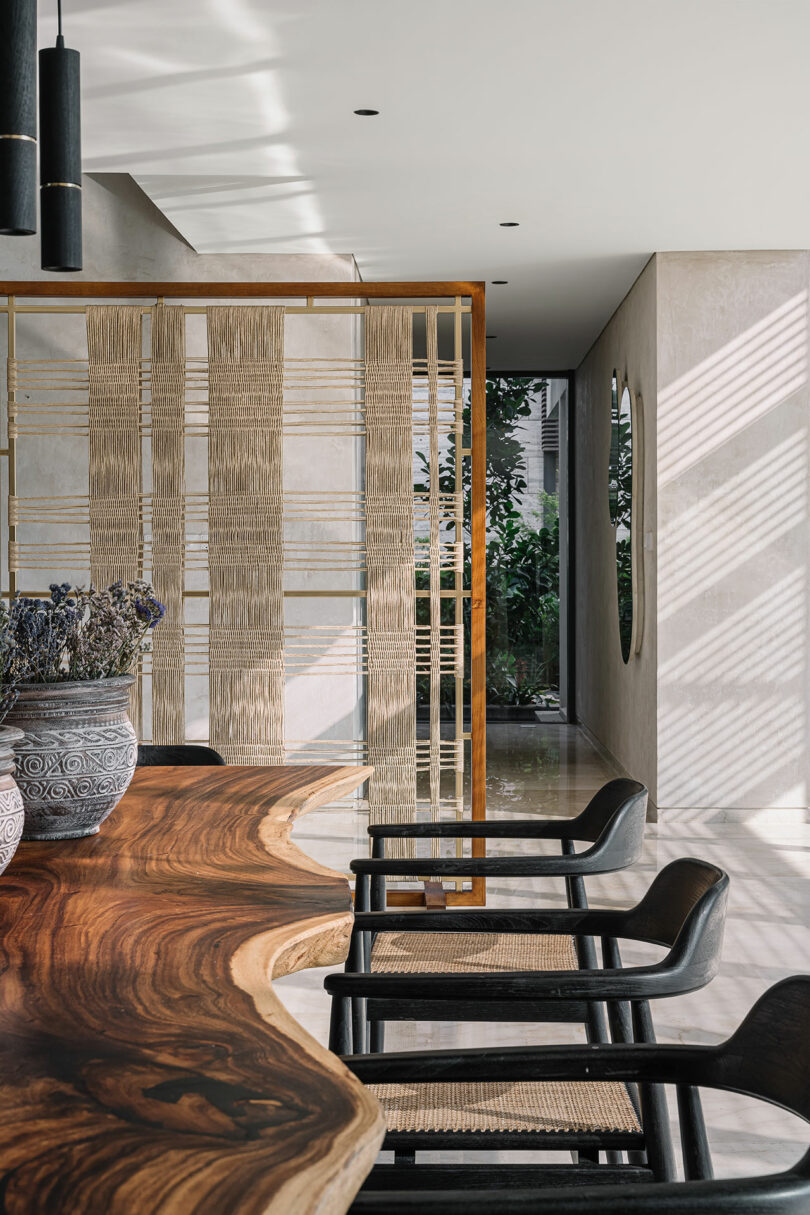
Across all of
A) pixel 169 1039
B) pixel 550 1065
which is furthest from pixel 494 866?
pixel 169 1039

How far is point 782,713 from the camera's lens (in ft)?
19.2

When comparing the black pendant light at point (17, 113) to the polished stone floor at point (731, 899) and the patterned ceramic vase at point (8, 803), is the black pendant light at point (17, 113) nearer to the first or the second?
the patterned ceramic vase at point (8, 803)

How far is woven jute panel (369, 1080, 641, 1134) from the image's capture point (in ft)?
5.16

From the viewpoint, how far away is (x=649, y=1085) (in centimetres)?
140

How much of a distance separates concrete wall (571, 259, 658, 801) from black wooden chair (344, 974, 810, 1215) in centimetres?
476

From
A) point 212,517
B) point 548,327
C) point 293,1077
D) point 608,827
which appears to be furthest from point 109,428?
point 548,327

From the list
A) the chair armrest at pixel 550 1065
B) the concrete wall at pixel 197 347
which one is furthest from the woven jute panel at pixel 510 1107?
the concrete wall at pixel 197 347

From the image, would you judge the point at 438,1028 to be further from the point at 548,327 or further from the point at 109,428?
the point at 548,327

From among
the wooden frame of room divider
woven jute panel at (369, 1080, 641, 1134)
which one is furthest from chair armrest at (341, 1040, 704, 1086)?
the wooden frame of room divider

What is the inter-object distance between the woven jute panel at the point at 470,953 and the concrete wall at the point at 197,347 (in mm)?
3584

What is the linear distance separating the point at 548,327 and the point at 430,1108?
6.99 metres

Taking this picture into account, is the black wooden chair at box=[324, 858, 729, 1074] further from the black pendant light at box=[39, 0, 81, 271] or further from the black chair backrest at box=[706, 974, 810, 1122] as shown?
the black pendant light at box=[39, 0, 81, 271]

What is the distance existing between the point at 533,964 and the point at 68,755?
3.22ft

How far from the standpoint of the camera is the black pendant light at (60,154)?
187 centimetres
